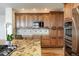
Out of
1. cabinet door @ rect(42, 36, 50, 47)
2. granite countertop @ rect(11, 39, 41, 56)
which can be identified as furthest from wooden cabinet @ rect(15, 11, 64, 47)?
granite countertop @ rect(11, 39, 41, 56)

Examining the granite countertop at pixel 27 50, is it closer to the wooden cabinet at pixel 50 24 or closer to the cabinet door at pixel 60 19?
the wooden cabinet at pixel 50 24

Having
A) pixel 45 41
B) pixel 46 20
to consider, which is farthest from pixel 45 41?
pixel 46 20

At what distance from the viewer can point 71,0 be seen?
0.81 m

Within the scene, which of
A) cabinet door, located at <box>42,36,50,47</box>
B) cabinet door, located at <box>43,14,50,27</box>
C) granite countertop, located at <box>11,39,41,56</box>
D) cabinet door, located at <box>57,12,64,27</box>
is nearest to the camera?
granite countertop, located at <box>11,39,41,56</box>

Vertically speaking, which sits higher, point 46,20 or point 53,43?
point 46,20

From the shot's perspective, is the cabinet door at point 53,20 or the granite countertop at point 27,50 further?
the cabinet door at point 53,20

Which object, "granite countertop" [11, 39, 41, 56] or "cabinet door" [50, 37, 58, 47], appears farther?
"cabinet door" [50, 37, 58, 47]

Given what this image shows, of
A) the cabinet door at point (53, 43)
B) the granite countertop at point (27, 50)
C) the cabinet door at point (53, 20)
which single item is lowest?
the cabinet door at point (53, 43)

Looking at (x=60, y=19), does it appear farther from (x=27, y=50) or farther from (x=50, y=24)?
(x=27, y=50)

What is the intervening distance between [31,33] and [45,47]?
90cm

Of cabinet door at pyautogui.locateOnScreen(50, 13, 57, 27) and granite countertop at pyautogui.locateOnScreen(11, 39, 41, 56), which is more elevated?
cabinet door at pyautogui.locateOnScreen(50, 13, 57, 27)

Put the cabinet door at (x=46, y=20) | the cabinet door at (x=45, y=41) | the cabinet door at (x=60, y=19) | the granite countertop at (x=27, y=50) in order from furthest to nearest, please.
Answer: the cabinet door at (x=46, y=20)
the cabinet door at (x=60, y=19)
the cabinet door at (x=45, y=41)
the granite countertop at (x=27, y=50)

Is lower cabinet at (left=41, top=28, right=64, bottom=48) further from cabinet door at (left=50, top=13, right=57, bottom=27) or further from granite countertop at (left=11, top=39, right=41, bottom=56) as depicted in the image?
granite countertop at (left=11, top=39, right=41, bottom=56)

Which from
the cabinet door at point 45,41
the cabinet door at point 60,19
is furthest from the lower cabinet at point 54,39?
the cabinet door at point 60,19
